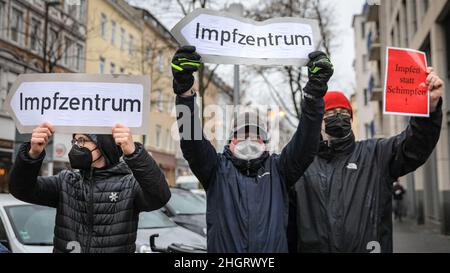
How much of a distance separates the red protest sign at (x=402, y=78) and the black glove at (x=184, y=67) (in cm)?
132

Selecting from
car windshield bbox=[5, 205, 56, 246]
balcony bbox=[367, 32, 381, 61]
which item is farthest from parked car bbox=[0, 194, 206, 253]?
balcony bbox=[367, 32, 381, 61]

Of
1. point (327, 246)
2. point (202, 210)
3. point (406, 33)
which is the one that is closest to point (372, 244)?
point (327, 246)

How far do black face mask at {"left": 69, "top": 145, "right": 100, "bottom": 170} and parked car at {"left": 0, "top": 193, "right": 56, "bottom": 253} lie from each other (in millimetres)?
2181

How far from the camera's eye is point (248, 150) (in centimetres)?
309

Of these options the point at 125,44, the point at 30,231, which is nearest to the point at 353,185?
the point at 30,231

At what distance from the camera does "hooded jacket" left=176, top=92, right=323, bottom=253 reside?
2916 mm

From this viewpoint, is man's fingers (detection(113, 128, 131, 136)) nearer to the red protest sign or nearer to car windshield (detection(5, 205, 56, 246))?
the red protest sign

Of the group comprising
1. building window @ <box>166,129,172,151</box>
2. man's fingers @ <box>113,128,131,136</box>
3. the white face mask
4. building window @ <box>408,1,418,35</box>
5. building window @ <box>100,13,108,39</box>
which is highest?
building window @ <box>100,13,108,39</box>

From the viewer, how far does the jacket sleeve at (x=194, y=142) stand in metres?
2.91

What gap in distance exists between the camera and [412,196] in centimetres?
2156

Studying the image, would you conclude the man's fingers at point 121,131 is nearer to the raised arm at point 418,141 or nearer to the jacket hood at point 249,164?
the jacket hood at point 249,164

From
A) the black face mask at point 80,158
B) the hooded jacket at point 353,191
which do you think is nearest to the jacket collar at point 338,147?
the hooded jacket at point 353,191
